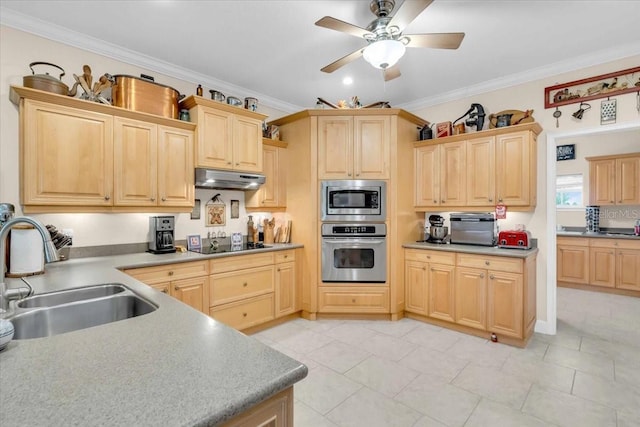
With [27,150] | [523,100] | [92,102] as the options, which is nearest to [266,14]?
[92,102]

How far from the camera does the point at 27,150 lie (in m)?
2.23

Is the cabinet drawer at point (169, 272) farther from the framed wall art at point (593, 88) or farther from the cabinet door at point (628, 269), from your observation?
the cabinet door at point (628, 269)

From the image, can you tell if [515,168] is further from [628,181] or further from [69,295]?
[69,295]

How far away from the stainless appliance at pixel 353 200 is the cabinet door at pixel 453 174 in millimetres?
760

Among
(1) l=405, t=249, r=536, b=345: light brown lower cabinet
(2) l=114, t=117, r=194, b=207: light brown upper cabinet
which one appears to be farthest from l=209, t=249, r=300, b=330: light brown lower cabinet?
(1) l=405, t=249, r=536, b=345: light brown lower cabinet

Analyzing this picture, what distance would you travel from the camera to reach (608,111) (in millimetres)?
2988

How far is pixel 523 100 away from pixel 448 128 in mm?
811

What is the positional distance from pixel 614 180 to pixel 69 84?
7.46m

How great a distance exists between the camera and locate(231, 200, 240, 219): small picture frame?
3.76m

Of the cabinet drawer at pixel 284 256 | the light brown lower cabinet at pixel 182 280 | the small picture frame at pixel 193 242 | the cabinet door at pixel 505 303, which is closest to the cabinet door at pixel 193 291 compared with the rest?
the light brown lower cabinet at pixel 182 280

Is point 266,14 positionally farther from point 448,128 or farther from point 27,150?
point 448,128

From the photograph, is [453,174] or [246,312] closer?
[246,312]

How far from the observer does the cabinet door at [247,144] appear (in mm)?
3326

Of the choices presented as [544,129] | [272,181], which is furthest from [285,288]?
[544,129]
